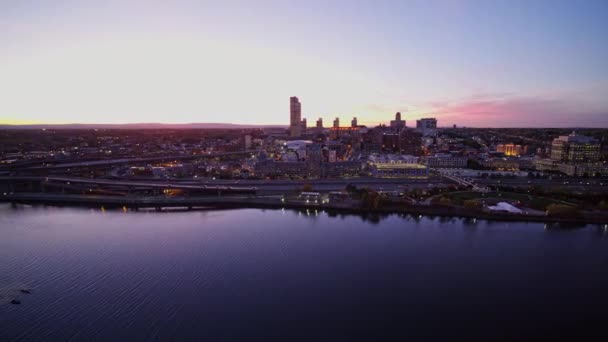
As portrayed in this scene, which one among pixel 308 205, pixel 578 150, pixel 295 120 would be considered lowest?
pixel 308 205

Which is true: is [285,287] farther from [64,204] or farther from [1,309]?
[64,204]

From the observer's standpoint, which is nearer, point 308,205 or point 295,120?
point 308,205

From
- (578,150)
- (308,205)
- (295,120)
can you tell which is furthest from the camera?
(295,120)

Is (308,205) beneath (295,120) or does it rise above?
beneath

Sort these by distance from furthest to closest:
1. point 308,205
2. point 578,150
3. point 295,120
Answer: point 295,120 < point 578,150 < point 308,205

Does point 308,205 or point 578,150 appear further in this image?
point 578,150

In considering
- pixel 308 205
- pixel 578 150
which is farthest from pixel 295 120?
pixel 308 205

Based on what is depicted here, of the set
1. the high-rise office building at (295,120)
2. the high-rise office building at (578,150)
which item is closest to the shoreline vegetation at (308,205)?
the high-rise office building at (578,150)

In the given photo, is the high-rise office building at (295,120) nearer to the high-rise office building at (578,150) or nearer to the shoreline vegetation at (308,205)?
the high-rise office building at (578,150)

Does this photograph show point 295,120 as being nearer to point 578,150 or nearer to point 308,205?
point 578,150

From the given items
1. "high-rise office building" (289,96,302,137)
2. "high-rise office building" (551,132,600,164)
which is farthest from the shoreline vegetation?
"high-rise office building" (289,96,302,137)
